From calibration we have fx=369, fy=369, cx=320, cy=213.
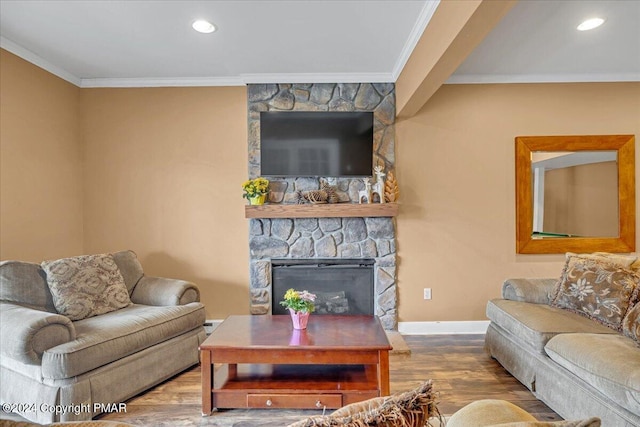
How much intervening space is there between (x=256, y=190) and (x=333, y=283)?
1224 millimetres

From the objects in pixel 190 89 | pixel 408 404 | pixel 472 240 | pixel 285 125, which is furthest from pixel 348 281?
pixel 408 404

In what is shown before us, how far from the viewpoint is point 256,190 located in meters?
3.62

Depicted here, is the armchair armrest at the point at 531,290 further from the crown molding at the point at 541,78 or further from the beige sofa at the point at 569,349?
the crown molding at the point at 541,78

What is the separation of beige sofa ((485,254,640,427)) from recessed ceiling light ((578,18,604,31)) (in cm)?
186

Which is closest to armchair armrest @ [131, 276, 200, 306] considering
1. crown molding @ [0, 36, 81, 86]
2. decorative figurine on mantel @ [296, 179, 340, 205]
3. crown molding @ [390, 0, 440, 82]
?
decorative figurine on mantel @ [296, 179, 340, 205]

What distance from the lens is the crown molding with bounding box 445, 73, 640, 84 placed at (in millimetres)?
3736

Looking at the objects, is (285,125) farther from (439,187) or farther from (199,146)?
(439,187)

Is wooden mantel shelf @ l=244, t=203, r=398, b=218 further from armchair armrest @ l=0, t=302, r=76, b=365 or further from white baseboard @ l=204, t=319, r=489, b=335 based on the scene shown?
armchair armrest @ l=0, t=302, r=76, b=365

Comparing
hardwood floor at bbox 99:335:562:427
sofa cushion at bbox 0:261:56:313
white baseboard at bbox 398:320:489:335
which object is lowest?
hardwood floor at bbox 99:335:562:427

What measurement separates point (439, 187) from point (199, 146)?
2.53m

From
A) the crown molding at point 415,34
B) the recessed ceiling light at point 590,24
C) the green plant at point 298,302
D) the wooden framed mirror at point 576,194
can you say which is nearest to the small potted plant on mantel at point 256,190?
the green plant at point 298,302

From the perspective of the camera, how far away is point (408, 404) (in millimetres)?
782

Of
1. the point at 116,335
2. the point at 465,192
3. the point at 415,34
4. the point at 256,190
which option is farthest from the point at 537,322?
the point at 116,335

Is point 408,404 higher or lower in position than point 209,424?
higher
